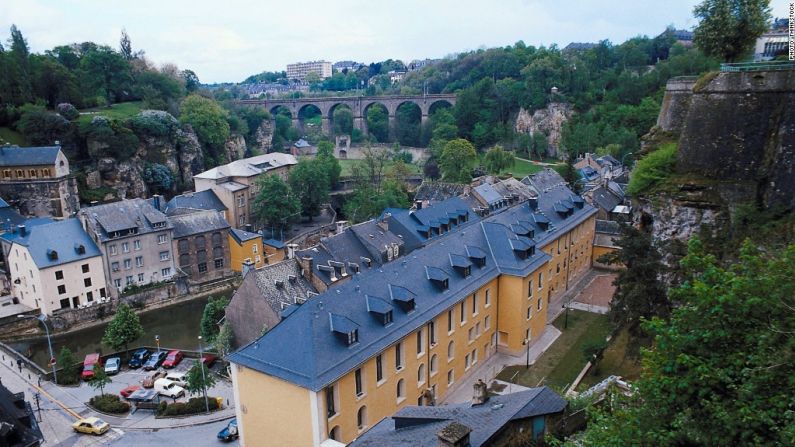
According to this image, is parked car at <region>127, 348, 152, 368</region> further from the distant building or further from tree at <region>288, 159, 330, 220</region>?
tree at <region>288, 159, 330, 220</region>

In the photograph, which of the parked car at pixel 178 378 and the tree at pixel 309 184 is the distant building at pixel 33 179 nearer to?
the tree at pixel 309 184

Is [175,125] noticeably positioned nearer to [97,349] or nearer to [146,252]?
[146,252]

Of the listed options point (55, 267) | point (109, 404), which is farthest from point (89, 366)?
point (55, 267)

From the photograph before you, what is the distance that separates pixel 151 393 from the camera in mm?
26125

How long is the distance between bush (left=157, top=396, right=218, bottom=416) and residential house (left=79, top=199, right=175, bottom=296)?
1853 centimetres

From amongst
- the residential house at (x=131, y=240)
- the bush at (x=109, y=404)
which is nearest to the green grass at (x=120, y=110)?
the residential house at (x=131, y=240)

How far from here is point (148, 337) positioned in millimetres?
36969

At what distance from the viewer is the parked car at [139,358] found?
101ft

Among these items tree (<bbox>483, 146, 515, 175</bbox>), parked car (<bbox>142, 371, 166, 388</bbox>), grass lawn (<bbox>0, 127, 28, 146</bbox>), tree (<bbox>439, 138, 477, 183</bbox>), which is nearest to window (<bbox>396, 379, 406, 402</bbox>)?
parked car (<bbox>142, 371, 166, 388</bbox>)

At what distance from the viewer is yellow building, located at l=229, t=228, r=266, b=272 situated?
45812 millimetres

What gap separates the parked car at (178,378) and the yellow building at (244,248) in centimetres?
1755

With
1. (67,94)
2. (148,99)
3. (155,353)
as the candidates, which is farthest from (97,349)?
(148,99)

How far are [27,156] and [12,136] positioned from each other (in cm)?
1199

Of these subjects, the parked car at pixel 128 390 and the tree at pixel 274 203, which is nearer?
the parked car at pixel 128 390
